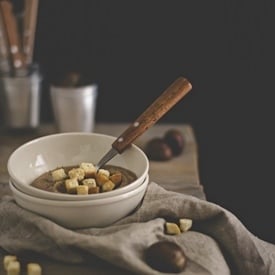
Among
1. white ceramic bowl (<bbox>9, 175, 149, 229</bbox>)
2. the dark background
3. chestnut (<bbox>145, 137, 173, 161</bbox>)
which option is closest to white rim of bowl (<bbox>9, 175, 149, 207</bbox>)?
white ceramic bowl (<bbox>9, 175, 149, 229</bbox>)

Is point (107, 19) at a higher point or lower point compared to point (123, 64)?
higher

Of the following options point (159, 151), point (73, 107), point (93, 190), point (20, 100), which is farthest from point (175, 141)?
point (93, 190)

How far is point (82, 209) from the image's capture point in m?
1.16

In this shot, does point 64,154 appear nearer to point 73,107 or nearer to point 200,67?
point 73,107

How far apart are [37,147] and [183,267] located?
445mm

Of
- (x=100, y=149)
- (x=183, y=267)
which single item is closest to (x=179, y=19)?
(x=100, y=149)

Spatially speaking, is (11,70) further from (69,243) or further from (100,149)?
(69,243)

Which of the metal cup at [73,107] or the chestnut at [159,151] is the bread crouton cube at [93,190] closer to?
the chestnut at [159,151]

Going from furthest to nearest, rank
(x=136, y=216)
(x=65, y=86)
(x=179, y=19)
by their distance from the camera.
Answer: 1. (x=179, y=19)
2. (x=65, y=86)
3. (x=136, y=216)

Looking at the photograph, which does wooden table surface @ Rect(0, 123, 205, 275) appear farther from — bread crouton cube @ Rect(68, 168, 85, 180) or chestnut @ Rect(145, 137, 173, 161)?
bread crouton cube @ Rect(68, 168, 85, 180)

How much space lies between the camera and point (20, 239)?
119cm

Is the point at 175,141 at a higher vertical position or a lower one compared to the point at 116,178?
lower

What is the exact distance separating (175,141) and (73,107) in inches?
10.5

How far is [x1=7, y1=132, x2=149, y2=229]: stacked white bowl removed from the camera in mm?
1162
